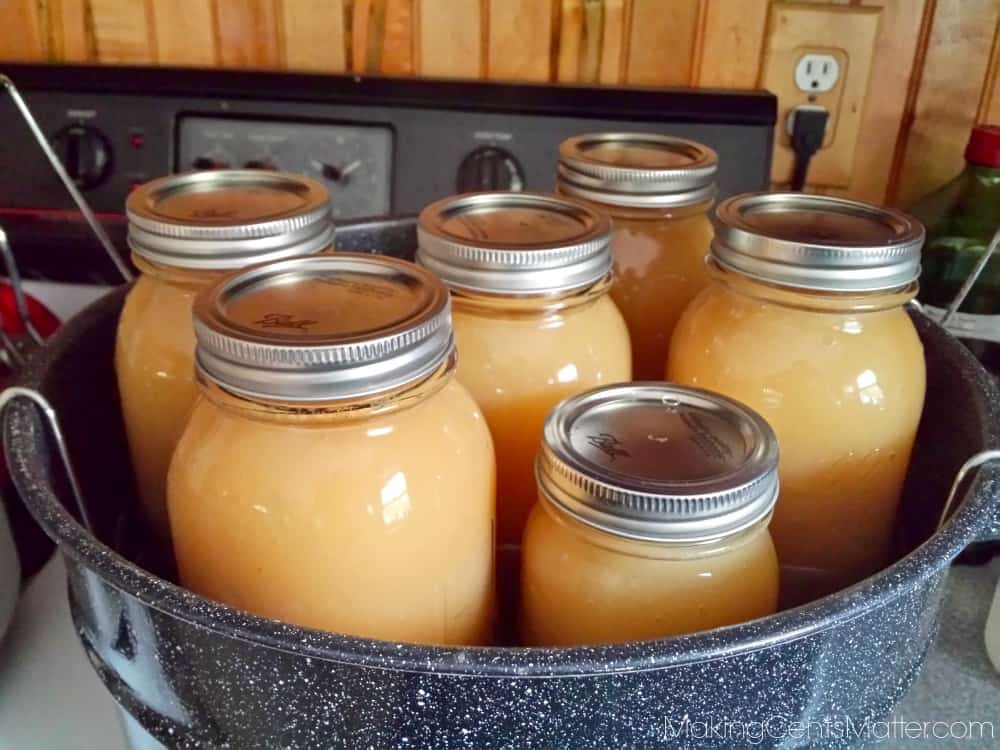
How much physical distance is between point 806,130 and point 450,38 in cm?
33

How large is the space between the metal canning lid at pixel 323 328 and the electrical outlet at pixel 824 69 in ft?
1.74

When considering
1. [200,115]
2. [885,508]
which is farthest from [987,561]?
[200,115]

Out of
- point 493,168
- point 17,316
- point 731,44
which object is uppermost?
point 731,44

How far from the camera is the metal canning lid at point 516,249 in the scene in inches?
17.6

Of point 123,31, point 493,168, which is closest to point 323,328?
point 493,168

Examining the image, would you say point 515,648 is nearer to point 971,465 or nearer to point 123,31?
point 971,465

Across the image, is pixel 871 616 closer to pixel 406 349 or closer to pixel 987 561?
pixel 406 349

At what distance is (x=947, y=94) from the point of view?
0.81 meters

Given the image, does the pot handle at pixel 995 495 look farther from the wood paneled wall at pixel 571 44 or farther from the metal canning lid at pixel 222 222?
the wood paneled wall at pixel 571 44

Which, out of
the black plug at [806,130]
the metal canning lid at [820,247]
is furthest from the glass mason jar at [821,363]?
the black plug at [806,130]

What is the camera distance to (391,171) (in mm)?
808

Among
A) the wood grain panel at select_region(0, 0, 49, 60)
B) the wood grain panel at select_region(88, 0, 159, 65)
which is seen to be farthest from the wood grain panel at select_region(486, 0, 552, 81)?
the wood grain panel at select_region(0, 0, 49, 60)

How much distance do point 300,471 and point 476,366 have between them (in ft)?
0.44

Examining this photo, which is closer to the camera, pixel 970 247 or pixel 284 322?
pixel 284 322
